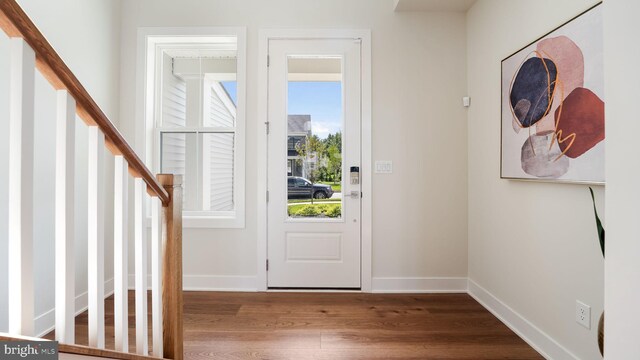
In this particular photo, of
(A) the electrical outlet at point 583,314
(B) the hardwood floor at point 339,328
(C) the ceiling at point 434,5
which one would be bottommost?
(B) the hardwood floor at point 339,328

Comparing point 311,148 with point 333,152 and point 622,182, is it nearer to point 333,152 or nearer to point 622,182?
point 333,152

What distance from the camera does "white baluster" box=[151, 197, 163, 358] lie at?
1.31m

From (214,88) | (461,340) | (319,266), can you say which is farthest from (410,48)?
(461,340)

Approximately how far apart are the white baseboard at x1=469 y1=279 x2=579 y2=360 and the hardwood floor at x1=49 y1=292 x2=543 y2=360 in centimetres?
5

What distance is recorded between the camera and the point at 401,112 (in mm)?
2855

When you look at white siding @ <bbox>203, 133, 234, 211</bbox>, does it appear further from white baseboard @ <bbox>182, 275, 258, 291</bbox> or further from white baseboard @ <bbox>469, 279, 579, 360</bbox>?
white baseboard @ <bbox>469, 279, 579, 360</bbox>

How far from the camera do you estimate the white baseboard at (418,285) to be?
112 inches

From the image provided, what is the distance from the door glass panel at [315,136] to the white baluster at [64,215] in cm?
201

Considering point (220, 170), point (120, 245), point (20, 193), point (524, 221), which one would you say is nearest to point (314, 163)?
point (220, 170)

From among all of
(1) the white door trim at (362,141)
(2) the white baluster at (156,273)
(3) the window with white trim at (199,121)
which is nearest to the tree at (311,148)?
(1) the white door trim at (362,141)

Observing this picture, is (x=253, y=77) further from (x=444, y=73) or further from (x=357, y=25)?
(x=444, y=73)

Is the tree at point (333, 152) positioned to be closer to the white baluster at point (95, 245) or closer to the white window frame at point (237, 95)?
the white window frame at point (237, 95)

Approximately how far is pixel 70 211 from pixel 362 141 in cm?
228

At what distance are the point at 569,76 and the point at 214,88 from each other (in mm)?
2765
